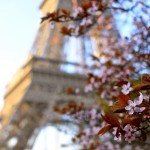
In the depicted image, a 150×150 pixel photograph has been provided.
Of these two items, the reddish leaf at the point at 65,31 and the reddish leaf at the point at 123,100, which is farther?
the reddish leaf at the point at 65,31

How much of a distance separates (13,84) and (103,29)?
1491 cm

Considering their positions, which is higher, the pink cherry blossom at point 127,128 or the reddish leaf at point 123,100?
the reddish leaf at point 123,100

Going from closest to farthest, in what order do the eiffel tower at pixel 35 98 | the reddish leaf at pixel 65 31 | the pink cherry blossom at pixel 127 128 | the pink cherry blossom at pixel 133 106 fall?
the pink cherry blossom at pixel 133 106, the pink cherry blossom at pixel 127 128, the reddish leaf at pixel 65 31, the eiffel tower at pixel 35 98

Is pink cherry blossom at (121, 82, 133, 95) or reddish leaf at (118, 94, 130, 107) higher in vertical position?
pink cherry blossom at (121, 82, 133, 95)

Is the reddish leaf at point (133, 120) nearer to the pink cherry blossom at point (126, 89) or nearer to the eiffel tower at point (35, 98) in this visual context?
the pink cherry blossom at point (126, 89)

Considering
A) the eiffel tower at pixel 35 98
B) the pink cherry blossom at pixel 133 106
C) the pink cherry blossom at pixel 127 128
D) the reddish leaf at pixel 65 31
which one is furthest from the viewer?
the eiffel tower at pixel 35 98

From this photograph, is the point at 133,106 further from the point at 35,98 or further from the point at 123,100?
the point at 35,98

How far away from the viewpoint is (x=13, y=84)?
77.5 ft

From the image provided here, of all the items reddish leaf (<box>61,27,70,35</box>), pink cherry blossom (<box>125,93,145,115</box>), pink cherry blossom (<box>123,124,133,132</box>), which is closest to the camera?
pink cherry blossom (<box>125,93,145,115</box>)

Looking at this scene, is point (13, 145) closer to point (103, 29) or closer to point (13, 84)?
point (13, 84)

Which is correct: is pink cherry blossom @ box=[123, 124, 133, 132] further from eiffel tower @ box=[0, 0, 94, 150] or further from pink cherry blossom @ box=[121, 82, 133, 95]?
eiffel tower @ box=[0, 0, 94, 150]

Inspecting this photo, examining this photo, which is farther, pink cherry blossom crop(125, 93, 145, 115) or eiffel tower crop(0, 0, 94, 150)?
eiffel tower crop(0, 0, 94, 150)

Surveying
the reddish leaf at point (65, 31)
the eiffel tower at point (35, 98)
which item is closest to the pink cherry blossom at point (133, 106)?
the reddish leaf at point (65, 31)

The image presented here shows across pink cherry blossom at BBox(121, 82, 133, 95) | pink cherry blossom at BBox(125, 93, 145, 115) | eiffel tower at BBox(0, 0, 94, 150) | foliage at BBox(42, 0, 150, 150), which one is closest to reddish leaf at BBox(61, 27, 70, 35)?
foliage at BBox(42, 0, 150, 150)
